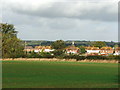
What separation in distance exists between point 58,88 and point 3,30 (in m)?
86.2

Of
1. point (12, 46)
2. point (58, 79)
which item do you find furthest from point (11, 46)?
point (58, 79)

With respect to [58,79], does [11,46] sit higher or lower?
higher

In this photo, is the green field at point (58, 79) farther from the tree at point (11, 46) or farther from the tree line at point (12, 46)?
the tree at point (11, 46)

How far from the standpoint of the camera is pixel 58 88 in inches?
835

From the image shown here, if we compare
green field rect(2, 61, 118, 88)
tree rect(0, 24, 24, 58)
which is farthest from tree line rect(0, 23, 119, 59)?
green field rect(2, 61, 118, 88)

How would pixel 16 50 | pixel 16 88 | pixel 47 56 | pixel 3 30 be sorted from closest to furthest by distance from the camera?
1. pixel 16 88
2. pixel 47 56
3. pixel 16 50
4. pixel 3 30

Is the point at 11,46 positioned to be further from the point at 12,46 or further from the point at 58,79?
the point at 58,79

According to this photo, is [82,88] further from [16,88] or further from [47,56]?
[47,56]

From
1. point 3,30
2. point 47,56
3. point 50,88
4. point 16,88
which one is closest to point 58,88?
point 50,88

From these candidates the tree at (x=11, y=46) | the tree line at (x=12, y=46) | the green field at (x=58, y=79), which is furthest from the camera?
the tree at (x=11, y=46)

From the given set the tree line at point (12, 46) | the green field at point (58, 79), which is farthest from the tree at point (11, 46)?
the green field at point (58, 79)

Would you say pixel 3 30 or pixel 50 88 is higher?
pixel 3 30

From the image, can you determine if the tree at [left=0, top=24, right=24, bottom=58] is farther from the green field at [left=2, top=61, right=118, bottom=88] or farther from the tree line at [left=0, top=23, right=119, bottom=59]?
the green field at [left=2, top=61, right=118, bottom=88]

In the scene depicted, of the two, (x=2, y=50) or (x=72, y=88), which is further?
(x=2, y=50)
